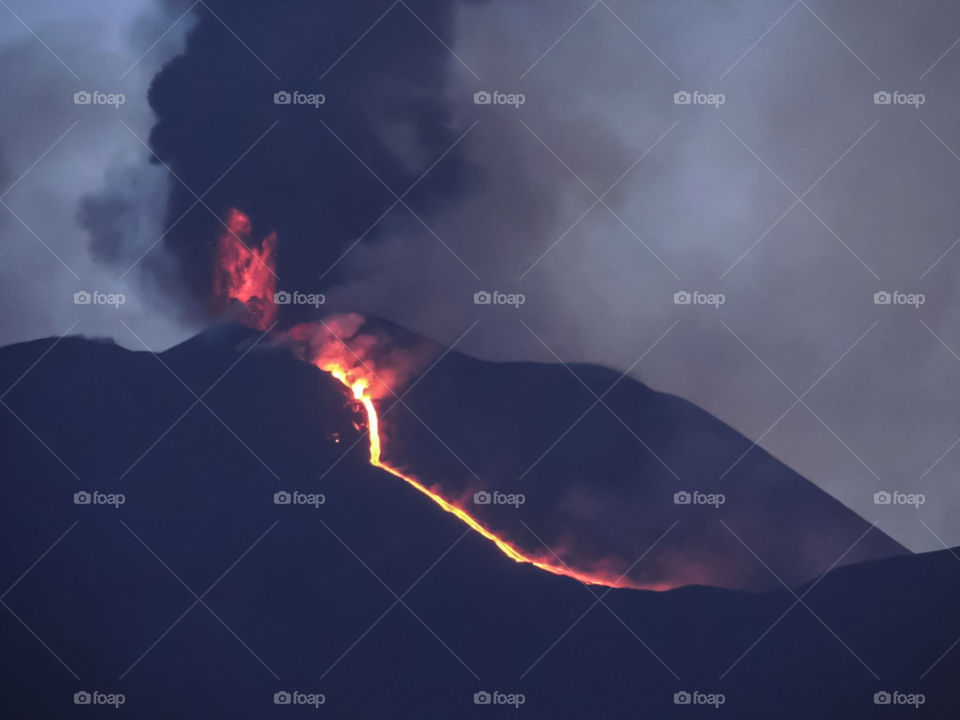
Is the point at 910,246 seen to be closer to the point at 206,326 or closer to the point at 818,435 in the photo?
the point at 818,435

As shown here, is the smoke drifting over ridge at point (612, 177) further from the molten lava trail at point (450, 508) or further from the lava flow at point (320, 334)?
the molten lava trail at point (450, 508)

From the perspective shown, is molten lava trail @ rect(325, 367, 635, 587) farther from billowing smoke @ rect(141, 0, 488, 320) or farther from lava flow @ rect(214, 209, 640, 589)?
billowing smoke @ rect(141, 0, 488, 320)

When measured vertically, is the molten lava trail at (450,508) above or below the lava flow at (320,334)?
below

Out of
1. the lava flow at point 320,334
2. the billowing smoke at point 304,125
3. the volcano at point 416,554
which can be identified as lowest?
the volcano at point 416,554

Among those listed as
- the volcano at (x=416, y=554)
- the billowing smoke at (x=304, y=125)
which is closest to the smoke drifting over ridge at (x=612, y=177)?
the billowing smoke at (x=304, y=125)

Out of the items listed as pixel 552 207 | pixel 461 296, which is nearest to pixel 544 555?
pixel 461 296

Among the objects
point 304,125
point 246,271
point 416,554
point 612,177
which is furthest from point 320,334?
point 612,177

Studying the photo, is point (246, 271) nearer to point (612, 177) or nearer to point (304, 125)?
point (304, 125)
